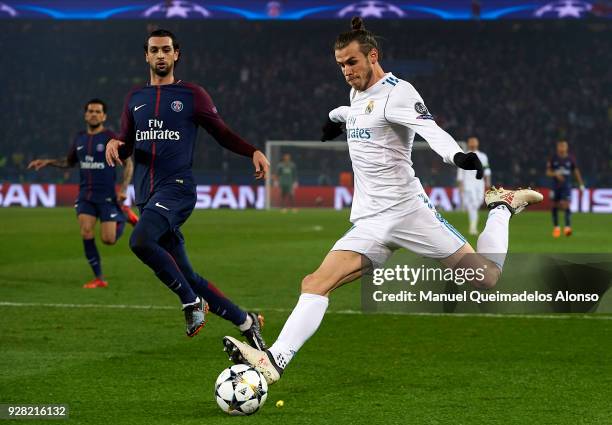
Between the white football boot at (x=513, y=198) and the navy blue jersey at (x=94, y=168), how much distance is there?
6102 mm

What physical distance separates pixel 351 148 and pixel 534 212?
99.0 ft

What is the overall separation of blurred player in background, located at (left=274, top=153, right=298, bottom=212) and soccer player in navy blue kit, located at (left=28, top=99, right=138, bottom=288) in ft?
77.1

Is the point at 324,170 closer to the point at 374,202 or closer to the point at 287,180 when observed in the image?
the point at 287,180

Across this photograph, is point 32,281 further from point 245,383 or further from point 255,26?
point 255,26

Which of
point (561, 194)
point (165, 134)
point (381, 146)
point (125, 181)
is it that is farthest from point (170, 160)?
point (561, 194)

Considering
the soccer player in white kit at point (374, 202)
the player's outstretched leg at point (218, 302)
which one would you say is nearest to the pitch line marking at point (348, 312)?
the player's outstretched leg at point (218, 302)

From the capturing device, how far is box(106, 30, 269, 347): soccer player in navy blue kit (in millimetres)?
6891

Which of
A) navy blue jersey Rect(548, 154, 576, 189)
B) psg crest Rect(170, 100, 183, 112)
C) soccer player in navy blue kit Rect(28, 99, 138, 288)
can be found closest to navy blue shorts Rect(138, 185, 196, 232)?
psg crest Rect(170, 100, 183, 112)

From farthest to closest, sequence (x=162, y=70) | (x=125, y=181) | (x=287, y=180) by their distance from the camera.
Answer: (x=287, y=180), (x=125, y=181), (x=162, y=70)

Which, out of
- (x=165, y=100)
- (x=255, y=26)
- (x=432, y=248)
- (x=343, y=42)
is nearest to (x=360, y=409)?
(x=432, y=248)

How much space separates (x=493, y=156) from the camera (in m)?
39.3

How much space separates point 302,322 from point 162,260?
154 centimetres

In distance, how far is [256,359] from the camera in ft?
17.9

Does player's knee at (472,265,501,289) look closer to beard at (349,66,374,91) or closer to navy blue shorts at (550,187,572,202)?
beard at (349,66,374,91)
